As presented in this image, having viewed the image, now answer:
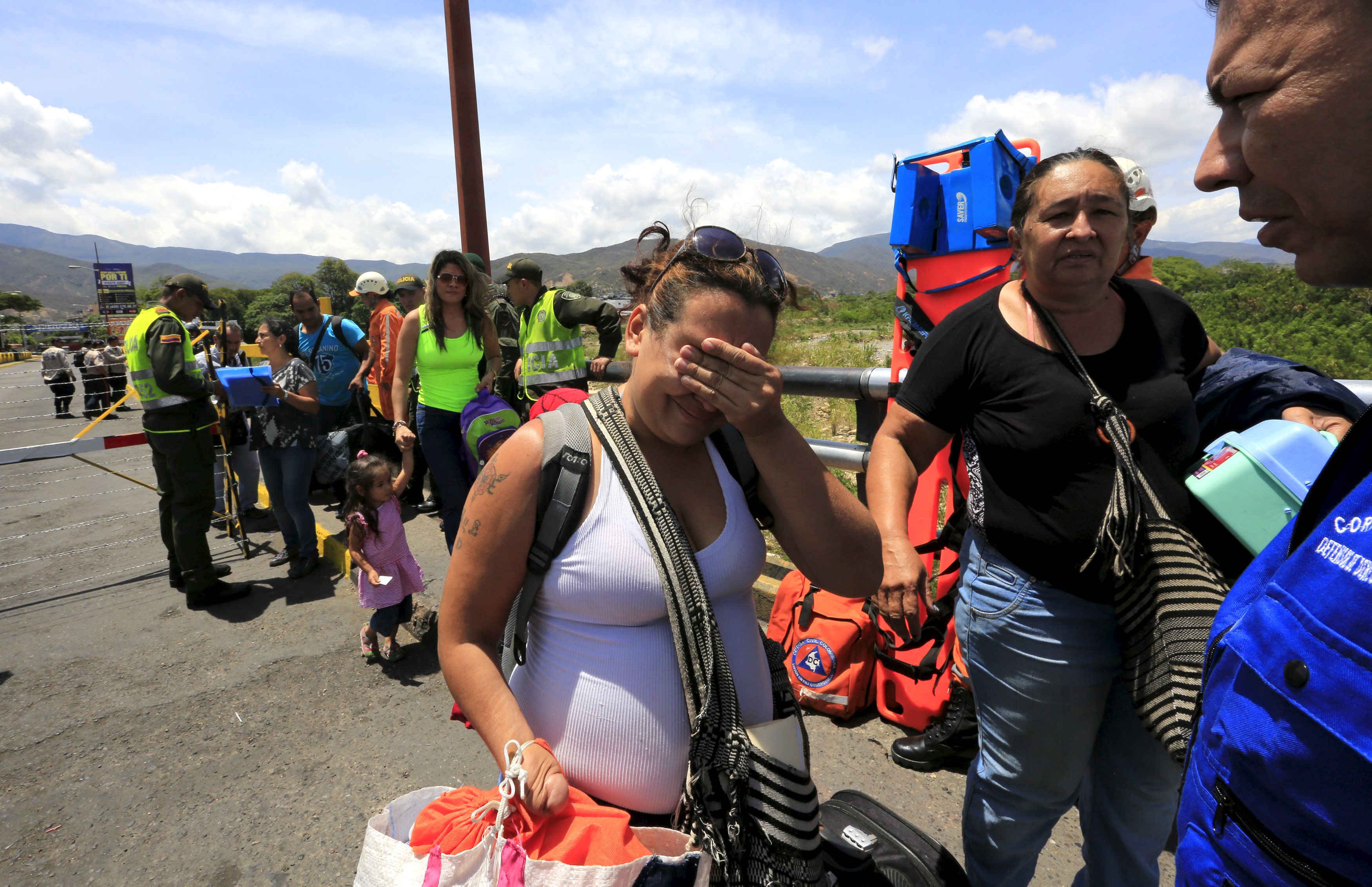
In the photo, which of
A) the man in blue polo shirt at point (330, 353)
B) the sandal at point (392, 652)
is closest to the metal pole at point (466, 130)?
the man in blue polo shirt at point (330, 353)

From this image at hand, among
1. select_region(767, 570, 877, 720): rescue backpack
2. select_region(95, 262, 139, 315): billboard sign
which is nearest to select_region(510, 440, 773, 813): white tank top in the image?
select_region(767, 570, 877, 720): rescue backpack

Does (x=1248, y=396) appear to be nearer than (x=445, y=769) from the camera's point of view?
Yes

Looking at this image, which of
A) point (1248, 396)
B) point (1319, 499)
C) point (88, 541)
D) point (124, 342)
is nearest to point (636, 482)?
point (1319, 499)

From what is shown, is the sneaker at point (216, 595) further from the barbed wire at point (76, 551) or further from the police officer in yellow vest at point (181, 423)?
the barbed wire at point (76, 551)

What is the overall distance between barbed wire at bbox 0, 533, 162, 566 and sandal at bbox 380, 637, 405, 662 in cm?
330

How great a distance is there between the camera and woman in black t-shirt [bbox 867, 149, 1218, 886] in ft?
5.84

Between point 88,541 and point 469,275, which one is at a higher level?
point 469,275

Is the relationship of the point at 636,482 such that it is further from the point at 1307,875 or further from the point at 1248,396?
the point at 1248,396

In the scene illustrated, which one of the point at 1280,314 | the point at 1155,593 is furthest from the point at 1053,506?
the point at 1280,314

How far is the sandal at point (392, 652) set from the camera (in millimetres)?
4051

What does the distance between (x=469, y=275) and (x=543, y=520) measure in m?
4.00

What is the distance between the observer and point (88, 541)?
21.7 feet

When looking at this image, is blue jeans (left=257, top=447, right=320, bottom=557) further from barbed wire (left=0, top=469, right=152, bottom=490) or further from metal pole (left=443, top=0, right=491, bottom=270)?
barbed wire (left=0, top=469, right=152, bottom=490)

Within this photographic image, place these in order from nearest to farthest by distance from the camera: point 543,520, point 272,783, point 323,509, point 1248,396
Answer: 1. point 543,520
2. point 1248,396
3. point 272,783
4. point 323,509
